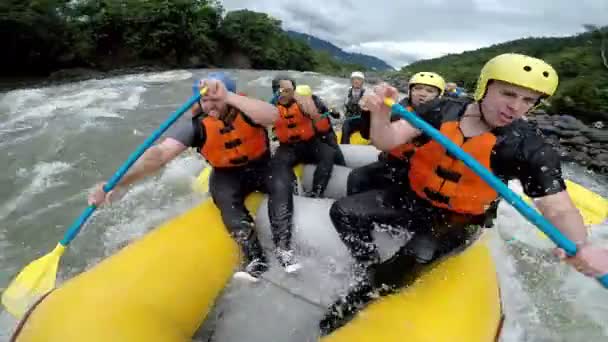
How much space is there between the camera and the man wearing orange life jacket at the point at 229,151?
2.68m

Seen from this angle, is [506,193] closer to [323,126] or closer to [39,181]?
[323,126]

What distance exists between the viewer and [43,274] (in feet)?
9.04

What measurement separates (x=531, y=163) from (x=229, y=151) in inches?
63.9

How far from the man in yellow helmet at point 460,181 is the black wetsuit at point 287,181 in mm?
344

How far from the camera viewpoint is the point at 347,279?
8.58 ft

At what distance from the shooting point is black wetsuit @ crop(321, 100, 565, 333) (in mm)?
1985

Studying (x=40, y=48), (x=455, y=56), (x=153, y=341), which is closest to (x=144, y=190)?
(x=153, y=341)

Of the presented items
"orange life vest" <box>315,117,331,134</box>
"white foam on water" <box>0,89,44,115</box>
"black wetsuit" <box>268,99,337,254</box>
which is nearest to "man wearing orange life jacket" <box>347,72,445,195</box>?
"black wetsuit" <box>268,99,337,254</box>

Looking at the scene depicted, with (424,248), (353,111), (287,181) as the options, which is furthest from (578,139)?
(424,248)

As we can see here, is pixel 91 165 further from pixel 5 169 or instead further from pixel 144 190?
pixel 144 190

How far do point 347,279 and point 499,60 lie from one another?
52.8 inches

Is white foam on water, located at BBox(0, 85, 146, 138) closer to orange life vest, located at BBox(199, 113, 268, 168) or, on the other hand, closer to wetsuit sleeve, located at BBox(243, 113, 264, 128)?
orange life vest, located at BBox(199, 113, 268, 168)

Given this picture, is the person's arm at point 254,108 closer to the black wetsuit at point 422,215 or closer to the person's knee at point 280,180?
the person's knee at point 280,180

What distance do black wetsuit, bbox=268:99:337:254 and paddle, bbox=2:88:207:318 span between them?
69 centimetres
